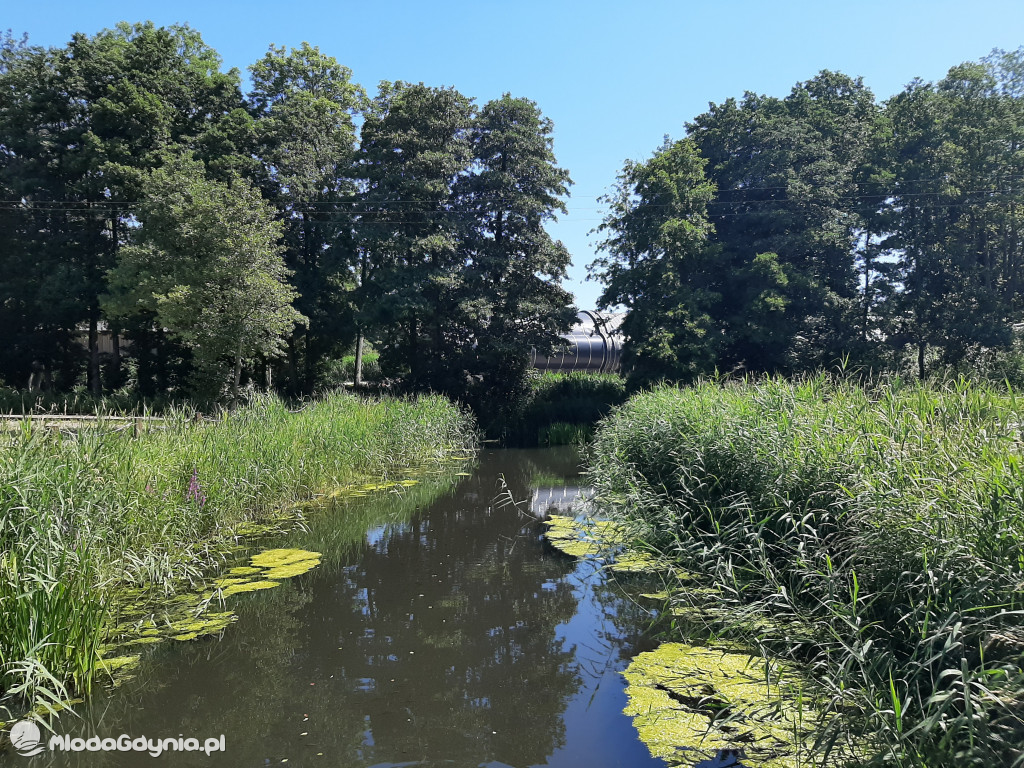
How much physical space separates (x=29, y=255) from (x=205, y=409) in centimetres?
890

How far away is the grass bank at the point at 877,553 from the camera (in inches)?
108

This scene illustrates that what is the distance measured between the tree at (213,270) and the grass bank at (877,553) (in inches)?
402

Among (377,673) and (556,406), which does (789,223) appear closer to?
(556,406)

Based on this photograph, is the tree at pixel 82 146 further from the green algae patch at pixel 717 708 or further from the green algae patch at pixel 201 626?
the green algae patch at pixel 717 708

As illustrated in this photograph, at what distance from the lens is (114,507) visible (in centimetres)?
550

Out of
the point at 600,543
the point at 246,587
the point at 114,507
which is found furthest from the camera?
the point at 600,543

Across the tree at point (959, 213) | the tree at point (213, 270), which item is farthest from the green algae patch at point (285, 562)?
the tree at point (959, 213)

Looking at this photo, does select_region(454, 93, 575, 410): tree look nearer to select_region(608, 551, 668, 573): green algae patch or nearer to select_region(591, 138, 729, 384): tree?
select_region(591, 138, 729, 384): tree

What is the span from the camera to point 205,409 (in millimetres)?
15883

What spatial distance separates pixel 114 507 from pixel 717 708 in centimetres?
498

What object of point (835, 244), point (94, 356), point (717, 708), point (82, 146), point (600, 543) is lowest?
point (600, 543)

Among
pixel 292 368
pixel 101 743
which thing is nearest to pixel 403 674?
pixel 101 743

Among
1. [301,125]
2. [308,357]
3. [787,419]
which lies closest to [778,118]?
[301,125]

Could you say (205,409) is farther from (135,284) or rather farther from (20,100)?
Result: (20,100)
